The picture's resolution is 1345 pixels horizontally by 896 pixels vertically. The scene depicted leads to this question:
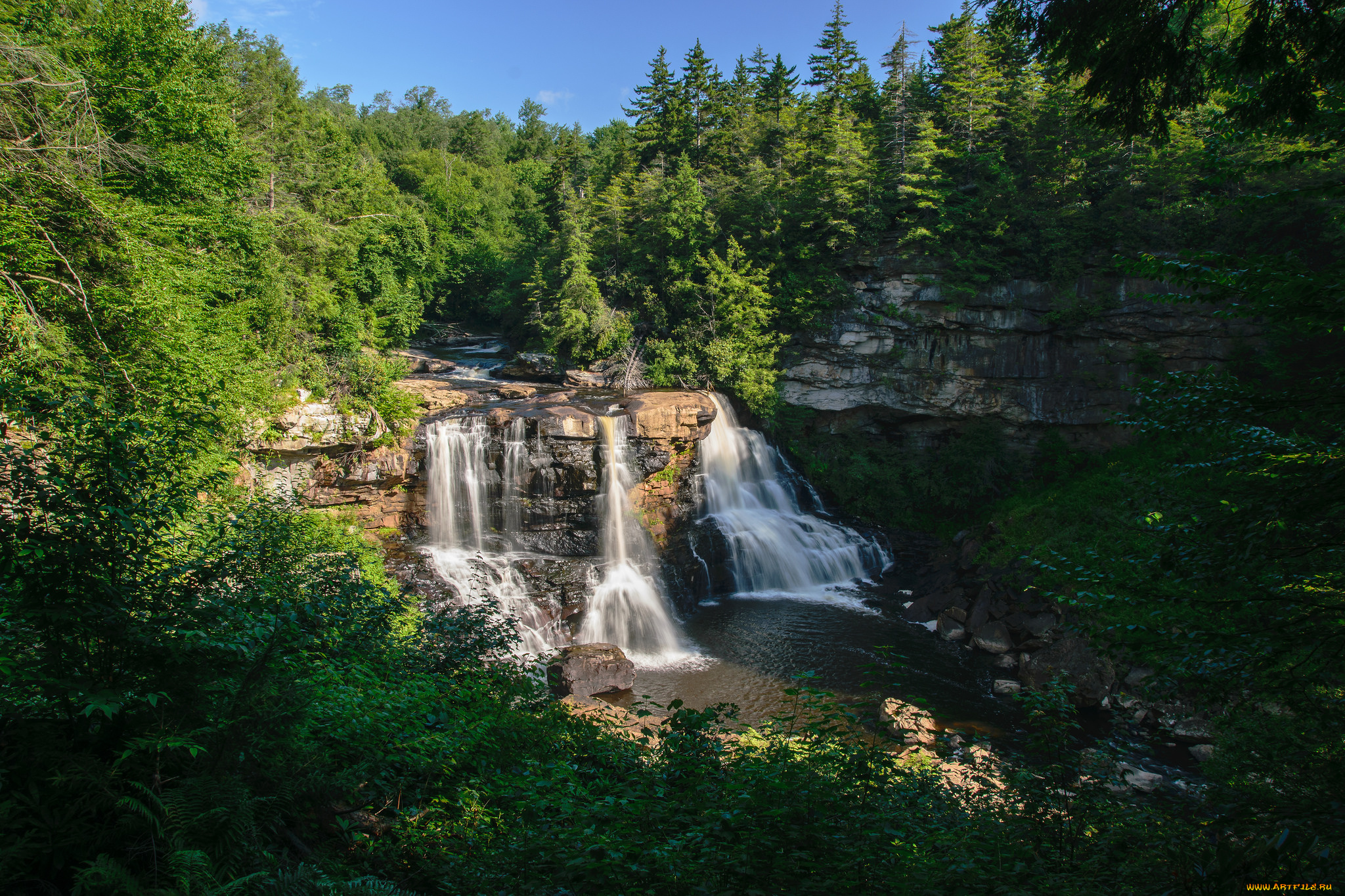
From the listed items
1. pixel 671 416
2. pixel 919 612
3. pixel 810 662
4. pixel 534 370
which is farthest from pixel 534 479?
pixel 919 612

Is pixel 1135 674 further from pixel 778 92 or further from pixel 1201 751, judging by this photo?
pixel 778 92

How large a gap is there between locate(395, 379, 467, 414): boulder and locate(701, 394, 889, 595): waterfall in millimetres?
7329

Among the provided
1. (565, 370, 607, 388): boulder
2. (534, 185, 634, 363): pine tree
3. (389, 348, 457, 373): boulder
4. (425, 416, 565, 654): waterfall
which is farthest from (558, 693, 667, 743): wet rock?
(389, 348, 457, 373): boulder

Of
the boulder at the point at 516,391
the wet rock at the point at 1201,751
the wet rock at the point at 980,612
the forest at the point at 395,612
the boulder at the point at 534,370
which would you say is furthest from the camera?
the boulder at the point at 534,370

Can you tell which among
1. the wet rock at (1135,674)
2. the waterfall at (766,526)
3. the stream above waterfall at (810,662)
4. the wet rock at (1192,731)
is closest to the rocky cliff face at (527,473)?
the waterfall at (766,526)

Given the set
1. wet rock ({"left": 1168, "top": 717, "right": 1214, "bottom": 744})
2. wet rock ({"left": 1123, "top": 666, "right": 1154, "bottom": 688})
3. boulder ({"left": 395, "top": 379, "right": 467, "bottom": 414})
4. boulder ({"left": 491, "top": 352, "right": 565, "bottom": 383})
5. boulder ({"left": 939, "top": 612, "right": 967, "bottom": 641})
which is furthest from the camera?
boulder ({"left": 491, "top": 352, "right": 565, "bottom": 383})

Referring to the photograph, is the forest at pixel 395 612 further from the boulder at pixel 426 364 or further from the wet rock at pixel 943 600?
the boulder at pixel 426 364

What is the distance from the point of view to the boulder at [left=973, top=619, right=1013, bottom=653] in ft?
46.3

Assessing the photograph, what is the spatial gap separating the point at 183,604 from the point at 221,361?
10.4 meters

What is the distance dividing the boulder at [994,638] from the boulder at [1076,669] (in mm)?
785

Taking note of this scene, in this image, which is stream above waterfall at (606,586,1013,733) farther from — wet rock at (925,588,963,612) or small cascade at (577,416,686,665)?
wet rock at (925,588,963,612)

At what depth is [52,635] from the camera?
274 cm

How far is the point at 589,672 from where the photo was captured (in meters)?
12.0

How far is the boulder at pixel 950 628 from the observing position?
14.9 m
